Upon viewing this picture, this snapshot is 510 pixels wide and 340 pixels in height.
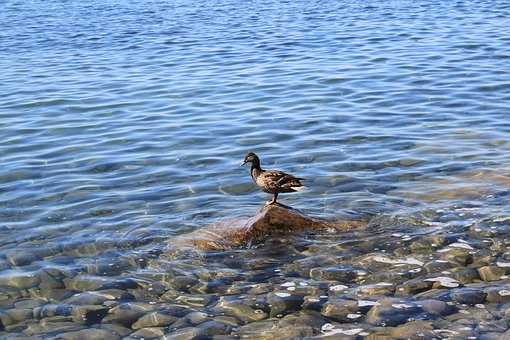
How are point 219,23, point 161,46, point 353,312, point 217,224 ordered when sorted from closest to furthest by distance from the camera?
point 353,312 → point 217,224 → point 161,46 → point 219,23

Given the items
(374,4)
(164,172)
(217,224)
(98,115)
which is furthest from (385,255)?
(374,4)

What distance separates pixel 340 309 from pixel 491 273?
205 centimetres

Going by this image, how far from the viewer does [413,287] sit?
356 inches

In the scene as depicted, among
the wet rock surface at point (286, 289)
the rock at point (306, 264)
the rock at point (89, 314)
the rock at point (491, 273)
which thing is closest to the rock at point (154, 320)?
the wet rock surface at point (286, 289)

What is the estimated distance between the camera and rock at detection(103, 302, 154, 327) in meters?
8.55

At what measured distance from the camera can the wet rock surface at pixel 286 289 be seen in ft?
27.0

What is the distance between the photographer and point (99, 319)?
28.2 ft

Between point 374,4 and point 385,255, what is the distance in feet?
103

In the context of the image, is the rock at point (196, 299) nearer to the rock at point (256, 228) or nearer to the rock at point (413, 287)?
the rock at point (256, 228)

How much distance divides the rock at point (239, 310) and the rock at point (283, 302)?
0.15 m

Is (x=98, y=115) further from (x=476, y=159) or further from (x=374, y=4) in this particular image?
(x=374, y=4)

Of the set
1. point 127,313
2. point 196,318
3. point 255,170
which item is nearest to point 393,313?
point 196,318

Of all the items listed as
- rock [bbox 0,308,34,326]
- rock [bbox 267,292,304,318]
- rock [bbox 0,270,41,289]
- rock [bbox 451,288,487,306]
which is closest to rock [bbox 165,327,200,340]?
rock [bbox 267,292,304,318]

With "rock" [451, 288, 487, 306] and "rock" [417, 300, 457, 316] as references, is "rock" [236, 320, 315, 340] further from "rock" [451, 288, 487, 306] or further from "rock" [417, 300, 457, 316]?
"rock" [451, 288, 487, 306]
